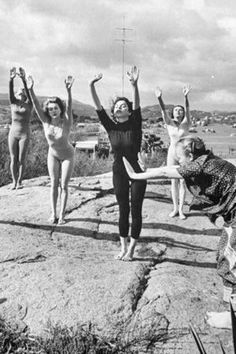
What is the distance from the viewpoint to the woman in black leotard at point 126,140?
4.90 metres

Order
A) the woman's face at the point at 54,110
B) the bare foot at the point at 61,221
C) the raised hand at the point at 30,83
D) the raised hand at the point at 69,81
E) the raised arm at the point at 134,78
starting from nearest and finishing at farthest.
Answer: the raised arm at the point at 134,78 → the raised hand at the point at 69,81 → the raised hand at the point at 30,83 → the woman's face at the point at 54,110 → the bare foot at the point at 61,221

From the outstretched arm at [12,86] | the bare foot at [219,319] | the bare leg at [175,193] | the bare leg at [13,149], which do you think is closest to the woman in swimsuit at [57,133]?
the outstretched arm at [12,86]

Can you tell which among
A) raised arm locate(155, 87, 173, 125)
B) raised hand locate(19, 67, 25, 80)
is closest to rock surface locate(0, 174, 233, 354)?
raised arm locate(155, 87, 173, 125)

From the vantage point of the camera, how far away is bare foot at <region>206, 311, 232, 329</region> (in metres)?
3.58

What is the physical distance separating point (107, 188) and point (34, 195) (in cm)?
134

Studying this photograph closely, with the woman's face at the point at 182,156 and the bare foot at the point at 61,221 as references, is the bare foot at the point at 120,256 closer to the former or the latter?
the bare foot at the point at 61,221

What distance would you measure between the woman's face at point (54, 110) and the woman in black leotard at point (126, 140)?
1.31 metres

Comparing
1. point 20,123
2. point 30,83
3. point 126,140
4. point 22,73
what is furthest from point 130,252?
point 20,123

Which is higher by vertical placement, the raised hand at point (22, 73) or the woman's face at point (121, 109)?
the raised hand at point (22, 73)

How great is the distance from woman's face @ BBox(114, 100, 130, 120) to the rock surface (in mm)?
1639

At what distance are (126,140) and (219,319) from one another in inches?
85.4

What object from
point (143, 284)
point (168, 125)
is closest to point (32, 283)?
point (143, 284)

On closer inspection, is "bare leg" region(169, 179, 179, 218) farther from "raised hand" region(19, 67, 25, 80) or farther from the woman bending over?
the woman bending over

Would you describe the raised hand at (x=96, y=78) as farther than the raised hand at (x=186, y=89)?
No
